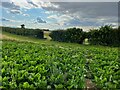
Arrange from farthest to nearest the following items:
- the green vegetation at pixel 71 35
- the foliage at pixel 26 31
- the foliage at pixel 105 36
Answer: the foliage at pixel 26 31 < the green vegetation at pixel 71 35 < the foliage at pixel 105 36

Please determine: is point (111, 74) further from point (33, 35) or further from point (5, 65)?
point (33, 35)

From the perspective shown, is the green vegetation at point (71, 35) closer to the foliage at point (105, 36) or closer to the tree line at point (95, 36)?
the tree line at point (95, 36)

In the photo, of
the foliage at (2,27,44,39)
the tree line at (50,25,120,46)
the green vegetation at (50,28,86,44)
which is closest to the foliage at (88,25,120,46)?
the tree line at (50,25,120,46)

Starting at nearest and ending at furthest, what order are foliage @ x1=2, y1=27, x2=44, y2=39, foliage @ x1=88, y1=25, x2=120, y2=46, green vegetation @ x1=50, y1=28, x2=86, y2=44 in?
foliage @ x1=88, y1=25, x2=120, y2=46 < green vegetation @ x1=50, y1=28, x2=86, y2=44 < foliage @ x1=2, y1=27, x2=44, y2=39

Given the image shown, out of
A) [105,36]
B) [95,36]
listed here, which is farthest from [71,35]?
A: [105,36]

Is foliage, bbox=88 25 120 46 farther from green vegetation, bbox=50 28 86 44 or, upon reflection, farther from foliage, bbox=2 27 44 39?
foliage, bbox=2 27 44 39

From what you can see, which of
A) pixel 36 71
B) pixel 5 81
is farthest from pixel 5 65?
pixel 5 81

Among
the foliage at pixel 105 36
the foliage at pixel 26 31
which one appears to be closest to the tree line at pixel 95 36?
Answer: the foliage at pixel 105 36

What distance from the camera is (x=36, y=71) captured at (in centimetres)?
1085

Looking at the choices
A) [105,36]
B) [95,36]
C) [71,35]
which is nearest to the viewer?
[105,36]

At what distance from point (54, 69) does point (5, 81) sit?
91.0 inches

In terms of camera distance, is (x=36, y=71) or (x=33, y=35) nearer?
(x=36, y=71)

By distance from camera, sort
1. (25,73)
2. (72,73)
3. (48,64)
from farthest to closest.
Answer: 1. (48,64)
2. (72,73)
3. (25,73)

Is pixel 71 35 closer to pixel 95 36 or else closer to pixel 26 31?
pixel 95 36
